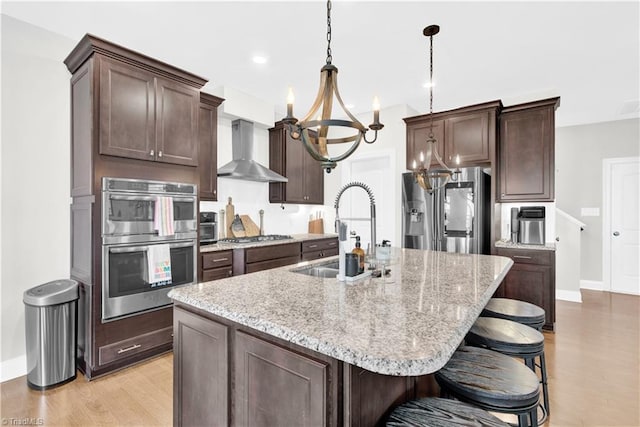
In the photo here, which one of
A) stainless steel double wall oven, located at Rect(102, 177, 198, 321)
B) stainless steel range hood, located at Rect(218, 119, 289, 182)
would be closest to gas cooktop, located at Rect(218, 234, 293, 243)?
stainless steel range hood, located at Rect(218, 119, 289, 182)

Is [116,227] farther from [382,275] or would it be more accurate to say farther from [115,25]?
[382,275]

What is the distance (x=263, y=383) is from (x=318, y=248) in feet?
11.4

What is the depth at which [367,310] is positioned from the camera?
3.82 ft

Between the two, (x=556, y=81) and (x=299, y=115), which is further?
(x=299, y=115)

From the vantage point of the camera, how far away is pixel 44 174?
8.50ft

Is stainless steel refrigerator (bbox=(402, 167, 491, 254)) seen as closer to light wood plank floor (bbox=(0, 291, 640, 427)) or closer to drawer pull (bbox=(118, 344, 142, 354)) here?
light wood plank floor (bbox=(0, 291, 640, 427))

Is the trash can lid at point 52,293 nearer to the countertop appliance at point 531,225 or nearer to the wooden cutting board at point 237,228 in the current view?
the wooden cutting board at point 237,228

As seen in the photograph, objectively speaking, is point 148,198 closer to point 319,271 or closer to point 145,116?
point 145,116

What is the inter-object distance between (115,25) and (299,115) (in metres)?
2.75

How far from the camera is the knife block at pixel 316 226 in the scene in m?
5.30

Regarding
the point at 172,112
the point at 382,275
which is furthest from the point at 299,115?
the point at 382,275

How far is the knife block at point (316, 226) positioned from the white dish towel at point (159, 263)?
2799mm

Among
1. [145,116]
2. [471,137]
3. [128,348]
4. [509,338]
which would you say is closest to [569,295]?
[471,137]

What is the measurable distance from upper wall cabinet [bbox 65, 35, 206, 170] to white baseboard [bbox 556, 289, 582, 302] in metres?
5.21
